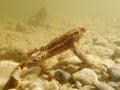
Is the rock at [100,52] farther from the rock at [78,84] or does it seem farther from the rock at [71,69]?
the rock at [78,84]

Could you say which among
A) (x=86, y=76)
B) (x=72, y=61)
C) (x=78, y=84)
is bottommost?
(x=78, y=84)

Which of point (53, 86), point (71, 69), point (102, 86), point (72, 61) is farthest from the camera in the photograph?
point (72, 61)

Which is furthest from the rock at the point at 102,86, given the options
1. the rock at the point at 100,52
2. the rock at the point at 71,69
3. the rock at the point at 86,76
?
the rock at the point at 100,52

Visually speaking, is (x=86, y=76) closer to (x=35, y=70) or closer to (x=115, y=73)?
(x=115, y=73)

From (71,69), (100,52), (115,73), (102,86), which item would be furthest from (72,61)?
(100,52)

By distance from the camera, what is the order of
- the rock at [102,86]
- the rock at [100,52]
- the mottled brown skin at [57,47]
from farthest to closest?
1. the rock at [100,52]
2. the mottled brown skin at [57,47]
3. the rock at [102,86]

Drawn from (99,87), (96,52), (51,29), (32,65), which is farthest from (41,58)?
(51,29)
